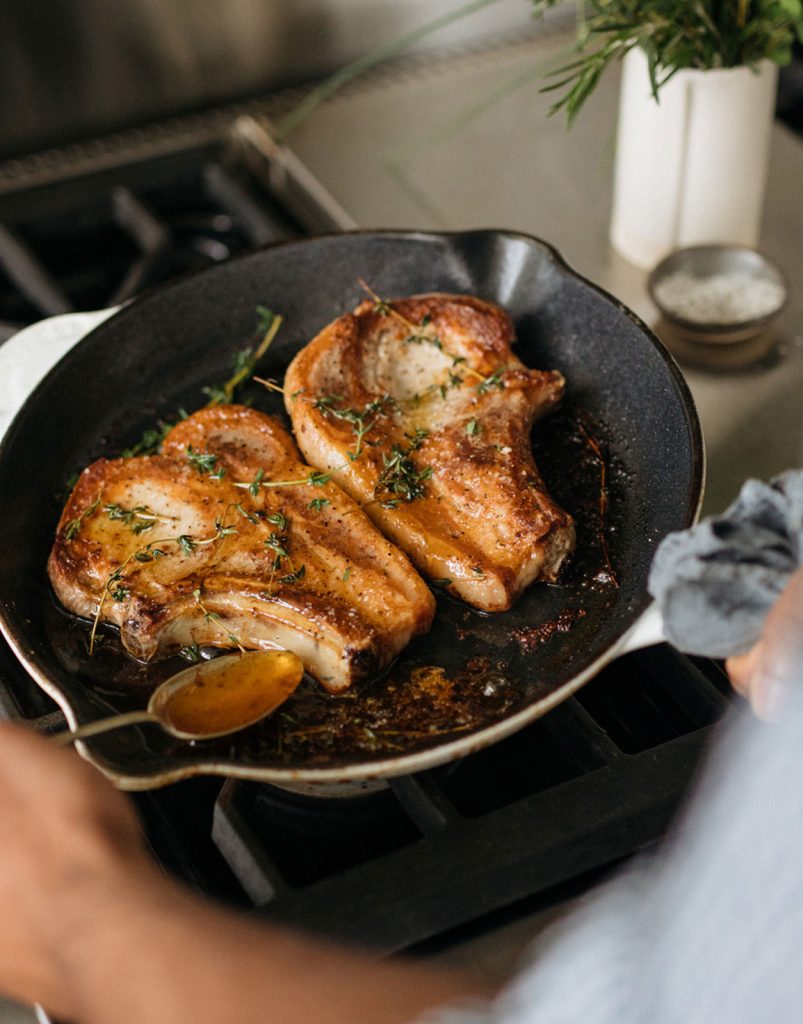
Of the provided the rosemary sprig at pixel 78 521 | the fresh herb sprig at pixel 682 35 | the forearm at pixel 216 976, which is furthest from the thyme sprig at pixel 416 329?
the forearm at pixel 216 976

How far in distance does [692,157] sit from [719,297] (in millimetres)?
216

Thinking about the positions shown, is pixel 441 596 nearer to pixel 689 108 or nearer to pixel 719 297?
pixel 719 297

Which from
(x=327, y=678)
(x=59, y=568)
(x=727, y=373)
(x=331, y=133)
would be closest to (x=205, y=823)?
(x=327, y=678)

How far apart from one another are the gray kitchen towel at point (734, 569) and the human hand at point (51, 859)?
1.59ft

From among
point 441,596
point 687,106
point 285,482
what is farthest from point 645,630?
point 687,106

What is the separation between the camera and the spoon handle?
3.25ft

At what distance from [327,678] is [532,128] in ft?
4.79

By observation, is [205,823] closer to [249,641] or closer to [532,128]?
[249,641]

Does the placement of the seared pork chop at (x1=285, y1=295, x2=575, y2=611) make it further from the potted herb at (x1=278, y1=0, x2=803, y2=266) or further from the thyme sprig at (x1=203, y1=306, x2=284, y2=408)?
the potted herb at (x1=278, y1=0, x2=803, y2=266)

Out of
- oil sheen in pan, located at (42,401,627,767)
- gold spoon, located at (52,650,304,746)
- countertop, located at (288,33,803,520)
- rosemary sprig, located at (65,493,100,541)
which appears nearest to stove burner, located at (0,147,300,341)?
countertop, located at (288,33,803,520)

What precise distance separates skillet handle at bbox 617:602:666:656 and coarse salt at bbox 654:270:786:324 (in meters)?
0.73

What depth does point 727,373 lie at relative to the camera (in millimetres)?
1707

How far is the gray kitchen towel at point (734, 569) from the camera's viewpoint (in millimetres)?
938

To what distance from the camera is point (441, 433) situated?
1404 mm
